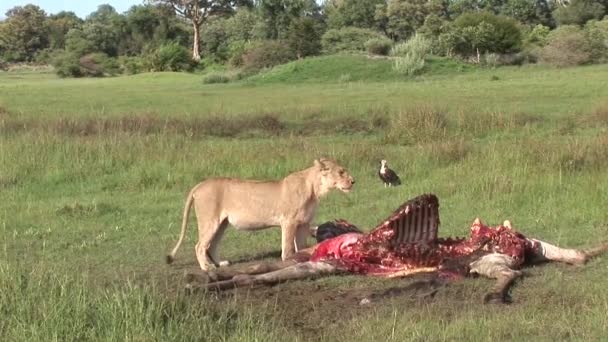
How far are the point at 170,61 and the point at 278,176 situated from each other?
158 ft

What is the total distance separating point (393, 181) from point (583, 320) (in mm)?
7366

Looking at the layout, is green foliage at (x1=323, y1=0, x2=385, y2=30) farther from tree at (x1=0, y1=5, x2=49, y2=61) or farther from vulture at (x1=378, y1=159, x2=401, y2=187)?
vulture at (x1=378, y1=159, x2=401, y2=187)

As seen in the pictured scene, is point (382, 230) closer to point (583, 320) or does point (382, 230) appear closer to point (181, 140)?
point (583, 320)

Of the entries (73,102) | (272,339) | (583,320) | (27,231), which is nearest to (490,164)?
(27,231)

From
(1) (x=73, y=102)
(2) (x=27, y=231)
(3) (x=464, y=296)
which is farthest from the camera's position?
(1) (x=73, y=102)

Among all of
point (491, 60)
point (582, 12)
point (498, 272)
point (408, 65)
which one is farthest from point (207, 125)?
point (582, 12)

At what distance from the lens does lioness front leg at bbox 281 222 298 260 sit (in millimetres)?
8922

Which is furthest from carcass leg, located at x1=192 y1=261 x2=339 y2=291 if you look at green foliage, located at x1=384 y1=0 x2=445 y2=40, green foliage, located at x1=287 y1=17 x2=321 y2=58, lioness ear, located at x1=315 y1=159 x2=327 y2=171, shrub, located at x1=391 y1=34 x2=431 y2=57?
green foliage, located at x1=384 y1=0 x2=445 y2=40

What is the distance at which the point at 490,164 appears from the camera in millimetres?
13789

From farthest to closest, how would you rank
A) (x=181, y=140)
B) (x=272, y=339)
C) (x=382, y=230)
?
(x=181, y=140)
(x=382, y=230)
(x=272, y=339)

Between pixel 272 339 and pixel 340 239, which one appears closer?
pixel 272 339

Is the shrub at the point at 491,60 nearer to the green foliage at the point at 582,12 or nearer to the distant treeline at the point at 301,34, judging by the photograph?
the distant treeline at the point at 301,34

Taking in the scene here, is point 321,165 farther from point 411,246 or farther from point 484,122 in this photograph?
point 484,122

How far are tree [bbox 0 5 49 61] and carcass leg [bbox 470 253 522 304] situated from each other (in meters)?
86.5
